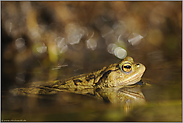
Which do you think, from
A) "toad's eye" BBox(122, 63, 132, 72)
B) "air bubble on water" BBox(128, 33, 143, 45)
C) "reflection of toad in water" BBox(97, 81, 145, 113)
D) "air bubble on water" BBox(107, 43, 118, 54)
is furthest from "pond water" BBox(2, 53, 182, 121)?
"air bubble on water" BBox(128, 33, 143, 45)

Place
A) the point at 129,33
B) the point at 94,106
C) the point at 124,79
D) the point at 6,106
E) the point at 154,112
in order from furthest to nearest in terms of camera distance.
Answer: the point at 129,33, the point at 124,79, the point at 6,106, the point at 94,106, the point at 154,112

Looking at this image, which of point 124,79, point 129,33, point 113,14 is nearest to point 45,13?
point 113,14

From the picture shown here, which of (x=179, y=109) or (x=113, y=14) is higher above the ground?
Answer: (x=113, y=14)

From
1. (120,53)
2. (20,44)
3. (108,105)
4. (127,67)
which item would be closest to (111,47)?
(120,53)

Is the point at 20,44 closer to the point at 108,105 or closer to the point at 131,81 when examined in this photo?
the point at 131,81

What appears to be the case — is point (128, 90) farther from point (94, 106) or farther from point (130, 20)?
point (130, 20)
